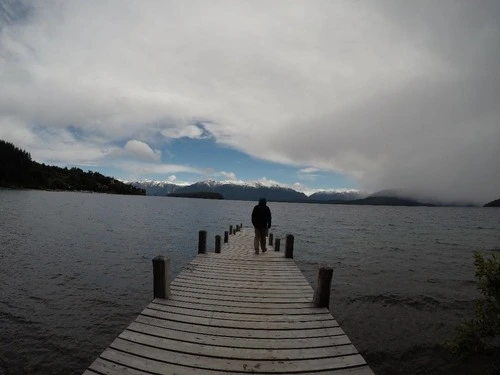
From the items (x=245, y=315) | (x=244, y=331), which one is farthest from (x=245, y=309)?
(x=244, y=331)

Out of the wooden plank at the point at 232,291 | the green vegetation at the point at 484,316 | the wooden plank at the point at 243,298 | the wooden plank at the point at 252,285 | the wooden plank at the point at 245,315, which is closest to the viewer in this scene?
the green vegetation at the point at 484,316

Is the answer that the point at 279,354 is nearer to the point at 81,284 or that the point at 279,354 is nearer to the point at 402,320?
the point at 402,320

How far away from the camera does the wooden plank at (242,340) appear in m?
6.38

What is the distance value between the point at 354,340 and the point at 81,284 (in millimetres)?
13323

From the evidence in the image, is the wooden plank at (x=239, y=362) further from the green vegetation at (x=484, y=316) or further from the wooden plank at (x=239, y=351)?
the green vegetation at (x=484, y=316)

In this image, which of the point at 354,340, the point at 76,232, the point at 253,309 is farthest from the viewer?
the point at 76,232

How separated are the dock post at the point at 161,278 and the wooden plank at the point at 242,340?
1.73 metres

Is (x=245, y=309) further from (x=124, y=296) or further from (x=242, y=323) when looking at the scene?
(x=124, y=296)

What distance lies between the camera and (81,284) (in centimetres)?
1563

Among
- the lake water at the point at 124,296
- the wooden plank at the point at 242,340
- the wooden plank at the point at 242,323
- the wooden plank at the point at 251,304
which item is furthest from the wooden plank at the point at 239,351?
the lake water at the point at 124,296

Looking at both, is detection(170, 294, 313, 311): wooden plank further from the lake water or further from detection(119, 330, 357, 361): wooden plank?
the lake water

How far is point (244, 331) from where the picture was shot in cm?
697

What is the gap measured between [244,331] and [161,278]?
302 centimetres

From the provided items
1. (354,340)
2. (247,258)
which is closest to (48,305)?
(247,258)
